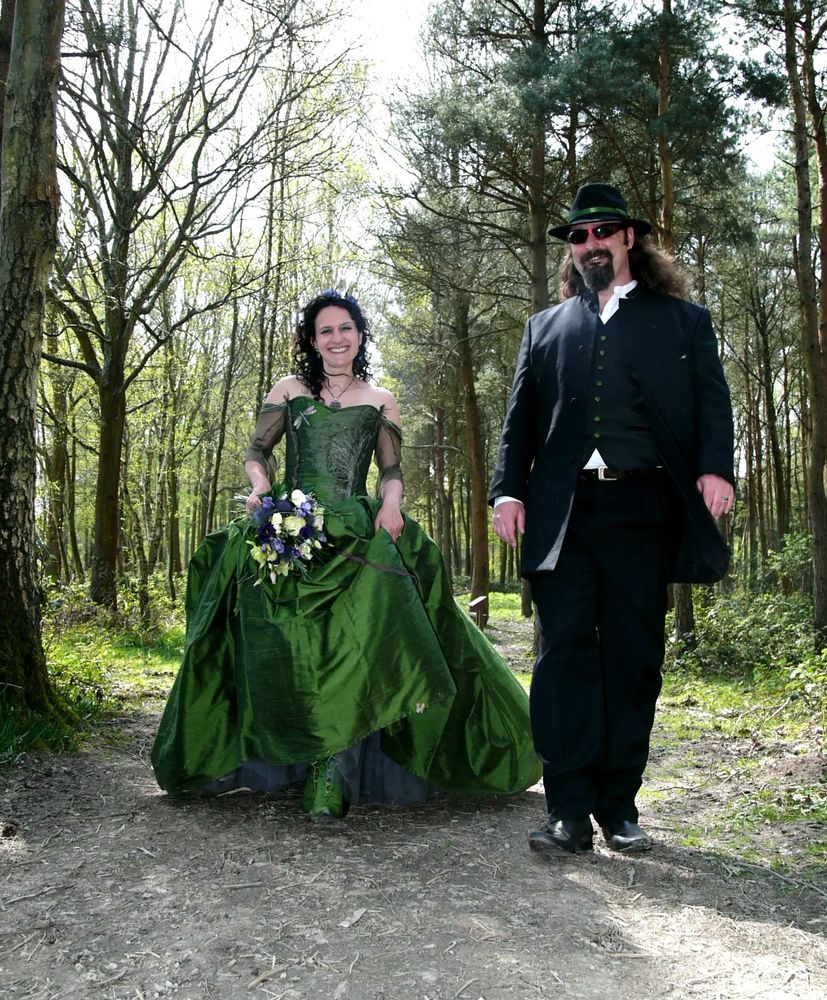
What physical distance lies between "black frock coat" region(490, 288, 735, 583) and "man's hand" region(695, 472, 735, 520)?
0.07 ft

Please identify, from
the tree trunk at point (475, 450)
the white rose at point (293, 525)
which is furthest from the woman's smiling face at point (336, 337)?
the tree trunk at point (475, 450)

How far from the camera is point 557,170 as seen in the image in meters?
10.9

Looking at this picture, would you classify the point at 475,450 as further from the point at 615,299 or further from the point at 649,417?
the point at 649,417

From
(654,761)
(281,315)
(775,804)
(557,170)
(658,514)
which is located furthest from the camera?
(281,315)

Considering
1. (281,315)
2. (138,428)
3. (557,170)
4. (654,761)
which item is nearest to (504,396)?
(281,315)

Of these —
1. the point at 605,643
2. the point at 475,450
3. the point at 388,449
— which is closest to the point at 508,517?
the point at 605,643

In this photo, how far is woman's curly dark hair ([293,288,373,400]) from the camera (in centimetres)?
443

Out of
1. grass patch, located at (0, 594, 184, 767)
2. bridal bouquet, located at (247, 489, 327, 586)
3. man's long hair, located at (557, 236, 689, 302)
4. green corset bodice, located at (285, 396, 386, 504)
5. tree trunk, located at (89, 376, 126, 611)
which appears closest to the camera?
man's long hair, located at (557, 236, 689, 302)

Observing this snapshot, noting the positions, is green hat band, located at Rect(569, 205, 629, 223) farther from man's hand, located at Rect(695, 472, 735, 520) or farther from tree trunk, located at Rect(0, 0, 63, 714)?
tree trunk, located at Rect(0, 0, 63, 714)

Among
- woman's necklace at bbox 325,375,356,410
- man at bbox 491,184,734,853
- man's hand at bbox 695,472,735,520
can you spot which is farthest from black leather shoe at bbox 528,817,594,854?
woman's necklace at bbox 325,375,356,410

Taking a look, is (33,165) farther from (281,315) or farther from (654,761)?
(281,315)

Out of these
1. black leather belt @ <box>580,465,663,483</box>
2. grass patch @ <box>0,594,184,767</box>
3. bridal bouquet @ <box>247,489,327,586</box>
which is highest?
black leather belt @ <box>580,465,663,483</box>

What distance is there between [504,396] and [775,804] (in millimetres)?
17563

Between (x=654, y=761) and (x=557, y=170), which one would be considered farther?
(x=557, y=170)
